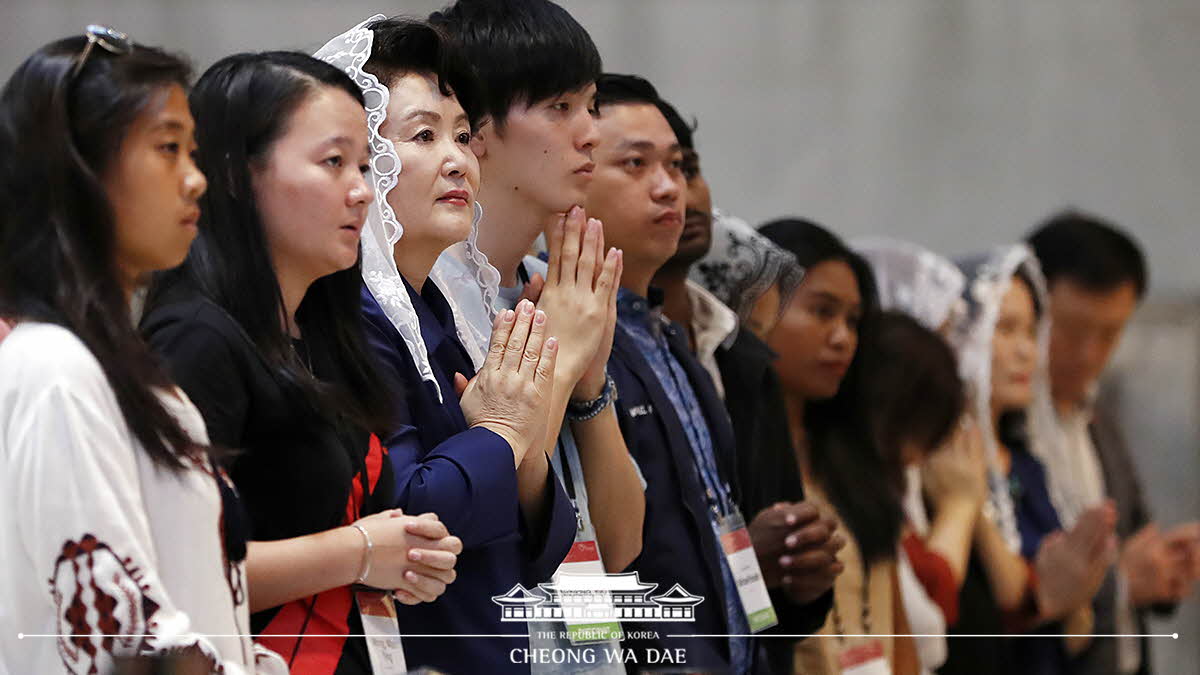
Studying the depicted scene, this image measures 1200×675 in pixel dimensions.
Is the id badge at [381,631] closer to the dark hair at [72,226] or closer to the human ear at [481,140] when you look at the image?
the dark hair at [72,226]

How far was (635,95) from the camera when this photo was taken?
2271 millimetres

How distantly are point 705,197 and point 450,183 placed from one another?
2.34 feet

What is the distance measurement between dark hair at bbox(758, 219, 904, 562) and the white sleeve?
1.59 metres

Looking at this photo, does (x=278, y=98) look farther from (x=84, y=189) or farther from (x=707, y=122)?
(x=707, y=122)

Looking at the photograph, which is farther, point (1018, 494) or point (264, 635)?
point (1018, 494)

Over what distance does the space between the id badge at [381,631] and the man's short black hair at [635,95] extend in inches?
31.5

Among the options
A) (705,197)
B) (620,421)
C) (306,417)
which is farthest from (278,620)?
(705,197)


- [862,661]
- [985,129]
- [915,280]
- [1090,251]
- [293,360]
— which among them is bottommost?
[862,661]

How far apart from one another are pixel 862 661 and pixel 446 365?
1007 millimetres

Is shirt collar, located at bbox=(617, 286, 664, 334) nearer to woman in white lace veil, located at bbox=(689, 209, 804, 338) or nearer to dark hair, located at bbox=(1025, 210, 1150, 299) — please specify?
woman in white lace veil, located at bbox=(689, 209, 804, 338)

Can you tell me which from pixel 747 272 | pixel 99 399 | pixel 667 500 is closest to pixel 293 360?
pixel 99 399

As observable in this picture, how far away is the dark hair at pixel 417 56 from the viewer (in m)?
1.89

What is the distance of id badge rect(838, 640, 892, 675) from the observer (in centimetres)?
250

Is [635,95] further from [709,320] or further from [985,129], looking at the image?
[985,129]
